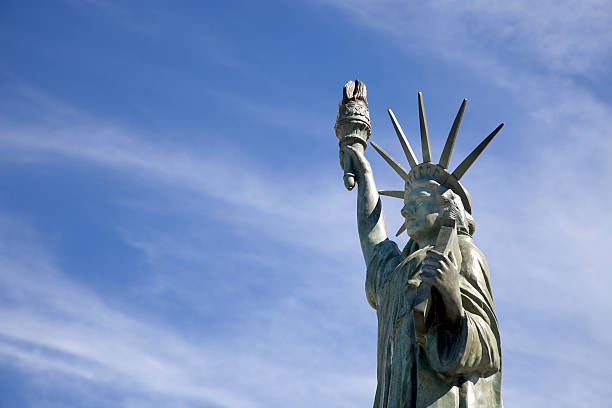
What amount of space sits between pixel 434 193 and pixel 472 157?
1.79 feet

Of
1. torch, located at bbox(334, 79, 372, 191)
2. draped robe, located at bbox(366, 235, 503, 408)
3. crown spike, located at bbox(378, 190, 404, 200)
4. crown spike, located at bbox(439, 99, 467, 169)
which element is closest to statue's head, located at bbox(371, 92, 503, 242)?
crown spike, located at bbox(439, 99, 467, 169)

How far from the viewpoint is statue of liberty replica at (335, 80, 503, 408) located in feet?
25.6

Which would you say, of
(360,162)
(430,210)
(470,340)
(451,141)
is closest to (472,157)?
(451,141)

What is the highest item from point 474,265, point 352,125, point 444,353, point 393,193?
point 352,125

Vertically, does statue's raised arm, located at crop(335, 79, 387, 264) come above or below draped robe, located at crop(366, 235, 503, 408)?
above

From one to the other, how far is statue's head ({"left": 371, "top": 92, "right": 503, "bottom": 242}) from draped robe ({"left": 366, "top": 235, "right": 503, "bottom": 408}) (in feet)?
1.02

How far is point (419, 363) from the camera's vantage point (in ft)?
26.1

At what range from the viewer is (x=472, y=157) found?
29.6ft

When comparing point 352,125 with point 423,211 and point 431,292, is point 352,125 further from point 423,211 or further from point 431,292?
point 431,292

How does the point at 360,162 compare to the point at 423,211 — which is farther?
the point at 360,162

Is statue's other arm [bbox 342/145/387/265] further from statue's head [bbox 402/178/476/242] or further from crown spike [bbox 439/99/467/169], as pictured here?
crown spike [bbox 439/99/467/169]

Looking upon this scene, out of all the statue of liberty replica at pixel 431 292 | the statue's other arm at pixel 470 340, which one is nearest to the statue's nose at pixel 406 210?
the statue of liberty replica at pixel 431 292

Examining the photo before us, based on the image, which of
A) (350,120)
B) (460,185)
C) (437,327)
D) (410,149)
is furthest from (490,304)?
(350,120)

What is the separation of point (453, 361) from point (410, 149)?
2562mm
